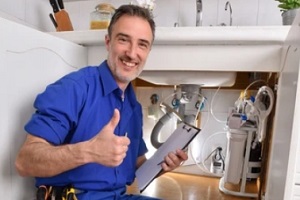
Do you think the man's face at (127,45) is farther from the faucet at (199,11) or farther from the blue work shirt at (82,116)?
the faucet at (199,11)

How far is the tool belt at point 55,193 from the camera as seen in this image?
1.99 ft

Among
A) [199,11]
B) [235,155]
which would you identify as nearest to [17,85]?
[199,11]

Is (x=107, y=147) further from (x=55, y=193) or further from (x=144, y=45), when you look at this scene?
(x=144, y=45)

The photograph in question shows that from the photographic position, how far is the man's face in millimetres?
737

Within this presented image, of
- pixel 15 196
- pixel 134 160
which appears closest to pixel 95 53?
pixel 134 160

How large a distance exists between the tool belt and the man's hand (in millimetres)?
313

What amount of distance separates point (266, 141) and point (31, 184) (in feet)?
3.64

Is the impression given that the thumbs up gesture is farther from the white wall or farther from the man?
the white wall

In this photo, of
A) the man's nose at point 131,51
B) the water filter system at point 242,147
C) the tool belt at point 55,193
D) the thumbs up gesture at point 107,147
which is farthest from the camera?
the water filter system at point 242,147

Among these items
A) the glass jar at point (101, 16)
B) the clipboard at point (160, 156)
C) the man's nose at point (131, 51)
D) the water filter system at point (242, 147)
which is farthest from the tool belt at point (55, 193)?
the water filter system at point (242, 147)

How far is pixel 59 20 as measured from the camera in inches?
45.1

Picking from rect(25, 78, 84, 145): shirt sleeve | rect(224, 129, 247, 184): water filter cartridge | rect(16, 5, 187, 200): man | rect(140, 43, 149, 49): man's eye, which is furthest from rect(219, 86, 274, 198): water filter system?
rect(25, 78, 84, 145): shirt sleeve

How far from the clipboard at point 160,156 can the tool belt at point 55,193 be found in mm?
267

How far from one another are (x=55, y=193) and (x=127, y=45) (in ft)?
1.52
